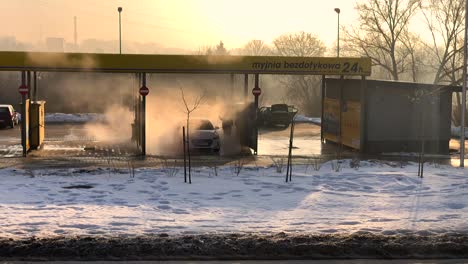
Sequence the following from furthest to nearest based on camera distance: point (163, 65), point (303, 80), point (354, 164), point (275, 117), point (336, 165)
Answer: point (303, 80)
point (275, 117)
point (163, 65)
point (354, 164)
point (336, 165)

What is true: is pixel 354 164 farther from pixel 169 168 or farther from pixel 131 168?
pixel 131 168

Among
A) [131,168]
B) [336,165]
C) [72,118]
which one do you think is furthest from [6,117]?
[336,165]

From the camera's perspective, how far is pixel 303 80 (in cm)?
6009

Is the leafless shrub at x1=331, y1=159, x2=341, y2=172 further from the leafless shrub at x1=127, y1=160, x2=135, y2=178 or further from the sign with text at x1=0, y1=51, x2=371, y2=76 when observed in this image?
the leafless shrub at x1=127, y1=160, x2=135, y2=178

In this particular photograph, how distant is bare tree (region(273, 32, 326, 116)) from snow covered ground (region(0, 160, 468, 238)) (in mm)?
40582

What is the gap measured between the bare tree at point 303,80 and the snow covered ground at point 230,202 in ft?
133

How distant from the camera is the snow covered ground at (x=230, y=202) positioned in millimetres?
8719

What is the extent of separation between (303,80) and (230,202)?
50142 millimetres

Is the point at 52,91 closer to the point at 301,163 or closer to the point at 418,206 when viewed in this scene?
the point at 301,163

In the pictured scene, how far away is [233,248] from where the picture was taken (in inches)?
294

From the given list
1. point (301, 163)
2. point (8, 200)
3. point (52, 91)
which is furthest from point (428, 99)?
point (52, 91)

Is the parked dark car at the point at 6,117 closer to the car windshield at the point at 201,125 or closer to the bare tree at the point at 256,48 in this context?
the car windshield at the point at 201,125

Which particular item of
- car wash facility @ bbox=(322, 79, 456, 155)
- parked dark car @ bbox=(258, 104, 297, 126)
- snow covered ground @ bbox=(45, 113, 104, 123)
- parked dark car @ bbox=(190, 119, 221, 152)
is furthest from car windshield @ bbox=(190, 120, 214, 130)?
snow covered ground @ bbox=(45, 113, 104, 123)

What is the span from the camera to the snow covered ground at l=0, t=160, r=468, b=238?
28.6 ft
